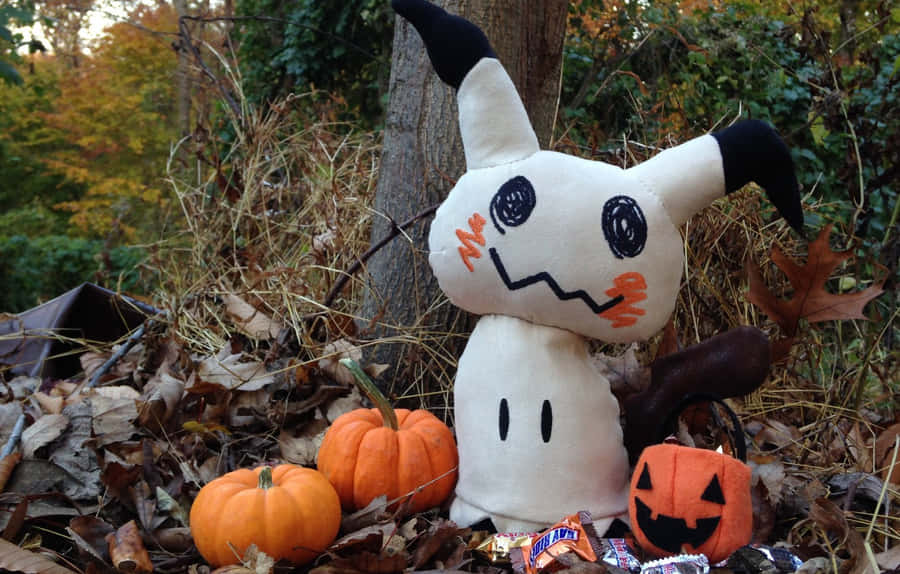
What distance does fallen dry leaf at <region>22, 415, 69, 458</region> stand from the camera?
74.3 inches

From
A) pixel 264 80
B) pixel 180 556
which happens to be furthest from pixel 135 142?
pixel 180 556

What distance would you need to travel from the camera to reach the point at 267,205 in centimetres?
Answer: 337

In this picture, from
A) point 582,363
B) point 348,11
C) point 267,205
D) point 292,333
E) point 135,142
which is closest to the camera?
point 582,363

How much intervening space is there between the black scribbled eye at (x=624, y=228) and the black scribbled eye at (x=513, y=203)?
158 mm

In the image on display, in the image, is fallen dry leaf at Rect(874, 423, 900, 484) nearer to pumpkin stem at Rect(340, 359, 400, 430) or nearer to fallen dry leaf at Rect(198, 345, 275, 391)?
pumpkin stem at Rect(340, 359, 400, 430)

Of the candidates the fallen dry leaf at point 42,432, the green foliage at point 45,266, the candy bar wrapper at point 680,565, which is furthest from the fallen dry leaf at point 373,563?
the green foliage at point 45,266

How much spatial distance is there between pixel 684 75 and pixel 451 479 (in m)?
3.55

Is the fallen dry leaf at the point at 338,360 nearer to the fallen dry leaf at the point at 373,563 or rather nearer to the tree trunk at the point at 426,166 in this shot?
the tree trunk at the point at 426,166

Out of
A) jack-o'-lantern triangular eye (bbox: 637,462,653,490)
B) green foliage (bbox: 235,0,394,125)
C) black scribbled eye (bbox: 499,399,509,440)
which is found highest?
green foliage (bbox: 235,0,394,125)

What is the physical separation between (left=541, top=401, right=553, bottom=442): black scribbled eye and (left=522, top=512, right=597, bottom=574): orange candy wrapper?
0.57 ft

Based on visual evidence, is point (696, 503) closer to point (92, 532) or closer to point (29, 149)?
point (92, 532)

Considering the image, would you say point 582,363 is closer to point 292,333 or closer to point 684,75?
point 292,333

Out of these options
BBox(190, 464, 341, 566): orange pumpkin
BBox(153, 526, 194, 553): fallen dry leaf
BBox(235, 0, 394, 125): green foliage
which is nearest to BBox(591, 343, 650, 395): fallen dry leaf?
BBox(190, 464, 341, 566): orange pumpkin

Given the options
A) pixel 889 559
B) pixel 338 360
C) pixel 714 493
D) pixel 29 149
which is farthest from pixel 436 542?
pixel 29 149
